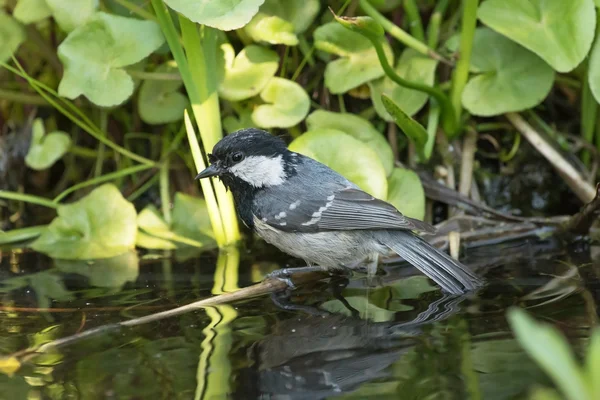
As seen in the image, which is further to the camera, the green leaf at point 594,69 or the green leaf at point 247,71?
the green leaf at point 247,71

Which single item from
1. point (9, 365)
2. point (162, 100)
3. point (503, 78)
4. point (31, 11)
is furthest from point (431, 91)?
point (9, 365)

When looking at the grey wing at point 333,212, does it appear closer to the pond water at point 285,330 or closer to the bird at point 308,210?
the bird at point 308,210

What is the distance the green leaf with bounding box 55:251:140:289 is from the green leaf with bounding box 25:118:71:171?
56 cm

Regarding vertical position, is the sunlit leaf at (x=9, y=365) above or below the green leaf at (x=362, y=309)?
above

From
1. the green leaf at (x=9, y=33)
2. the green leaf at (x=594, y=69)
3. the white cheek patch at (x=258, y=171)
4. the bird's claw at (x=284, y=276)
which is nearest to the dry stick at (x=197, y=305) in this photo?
the bird's claw at (x=284, y=276)

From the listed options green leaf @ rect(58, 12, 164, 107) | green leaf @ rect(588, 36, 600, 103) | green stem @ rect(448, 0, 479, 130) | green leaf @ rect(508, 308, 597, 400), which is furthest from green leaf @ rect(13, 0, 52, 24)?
green leaf @ rect(508, 308, 597, 400)

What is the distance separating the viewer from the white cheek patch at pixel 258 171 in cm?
272

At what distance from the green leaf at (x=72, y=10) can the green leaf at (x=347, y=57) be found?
0.97 m

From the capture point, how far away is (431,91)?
2.97m

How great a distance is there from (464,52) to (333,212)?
0.94m

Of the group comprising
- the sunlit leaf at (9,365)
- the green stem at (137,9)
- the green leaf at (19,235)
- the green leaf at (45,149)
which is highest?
the green stem at (137,9)

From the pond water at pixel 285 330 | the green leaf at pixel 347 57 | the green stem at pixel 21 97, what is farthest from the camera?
the green stem at pixel 21 97

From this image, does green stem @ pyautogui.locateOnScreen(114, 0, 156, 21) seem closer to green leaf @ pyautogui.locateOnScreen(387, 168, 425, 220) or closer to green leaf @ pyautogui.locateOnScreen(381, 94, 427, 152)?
green leaf @ pyautogui.locateOnScreen(381, 94, 427, 152)

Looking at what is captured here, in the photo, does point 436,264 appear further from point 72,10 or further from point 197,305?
point 72,10
